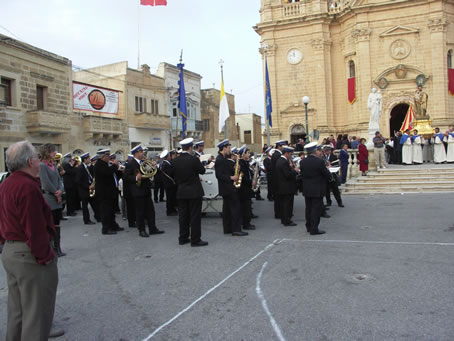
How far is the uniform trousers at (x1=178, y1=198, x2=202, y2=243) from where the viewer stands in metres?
7.49

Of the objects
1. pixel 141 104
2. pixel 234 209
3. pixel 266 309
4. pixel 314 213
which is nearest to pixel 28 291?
pixel 266 309

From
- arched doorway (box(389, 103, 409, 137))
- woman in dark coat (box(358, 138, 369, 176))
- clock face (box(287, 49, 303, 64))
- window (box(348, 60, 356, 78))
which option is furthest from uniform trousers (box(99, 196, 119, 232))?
arched doorway (box(389, 103, 409, 137))

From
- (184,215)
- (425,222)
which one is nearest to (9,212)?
(184,215)

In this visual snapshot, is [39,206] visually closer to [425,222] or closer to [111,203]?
[111,203]

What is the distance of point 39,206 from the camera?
11.0 ft

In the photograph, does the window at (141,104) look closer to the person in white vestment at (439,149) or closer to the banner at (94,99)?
the banner at (94,99)

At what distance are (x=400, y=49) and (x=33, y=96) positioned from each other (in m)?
27.0

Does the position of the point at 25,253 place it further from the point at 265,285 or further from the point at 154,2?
the point at 154,2

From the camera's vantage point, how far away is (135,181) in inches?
340

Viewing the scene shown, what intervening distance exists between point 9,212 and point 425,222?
8315 millimetres

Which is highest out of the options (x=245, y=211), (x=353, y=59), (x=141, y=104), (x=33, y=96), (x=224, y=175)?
(x=353, y=59)

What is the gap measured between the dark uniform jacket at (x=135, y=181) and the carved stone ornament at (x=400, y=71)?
95.0ft

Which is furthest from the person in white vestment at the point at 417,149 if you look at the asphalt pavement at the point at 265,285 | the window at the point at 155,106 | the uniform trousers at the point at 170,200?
the window at the point at 155,106

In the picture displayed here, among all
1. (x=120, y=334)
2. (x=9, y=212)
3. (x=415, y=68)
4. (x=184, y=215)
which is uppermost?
(x=415, y=68)
